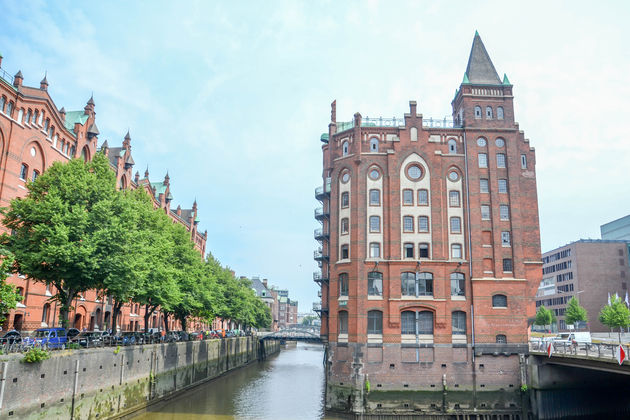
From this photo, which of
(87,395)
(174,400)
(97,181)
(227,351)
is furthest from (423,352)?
(227,351)

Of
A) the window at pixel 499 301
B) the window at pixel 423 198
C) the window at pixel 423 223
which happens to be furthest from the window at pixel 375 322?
the window at pixel 423 198

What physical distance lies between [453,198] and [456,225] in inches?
103

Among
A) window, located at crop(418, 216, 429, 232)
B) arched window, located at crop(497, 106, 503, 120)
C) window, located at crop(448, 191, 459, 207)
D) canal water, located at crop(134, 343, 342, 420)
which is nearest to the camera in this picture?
canal water, located at crop(134, 343, 342, 420)

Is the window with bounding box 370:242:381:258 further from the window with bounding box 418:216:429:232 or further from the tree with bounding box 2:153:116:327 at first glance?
the tree with bounding box 2:153:116:327

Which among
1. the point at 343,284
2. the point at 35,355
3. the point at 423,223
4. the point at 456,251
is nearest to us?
the point at 35,355

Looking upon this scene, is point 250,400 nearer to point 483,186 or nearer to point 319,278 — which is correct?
point 319,278

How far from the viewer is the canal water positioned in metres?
41.2

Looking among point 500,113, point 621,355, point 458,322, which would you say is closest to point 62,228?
point 458,322

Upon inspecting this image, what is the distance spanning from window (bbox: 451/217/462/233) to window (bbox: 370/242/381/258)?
717cm

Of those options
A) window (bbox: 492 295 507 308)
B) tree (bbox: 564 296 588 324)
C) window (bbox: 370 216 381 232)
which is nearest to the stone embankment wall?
window (bbox: 370 216 381 232)

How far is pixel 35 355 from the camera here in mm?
27172

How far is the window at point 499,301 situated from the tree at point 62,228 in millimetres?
32735

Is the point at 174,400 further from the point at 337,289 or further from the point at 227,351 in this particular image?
the point at 227,351

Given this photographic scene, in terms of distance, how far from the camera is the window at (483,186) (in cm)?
4697
